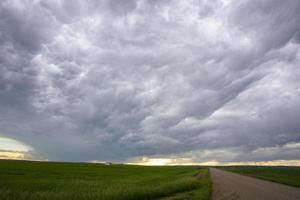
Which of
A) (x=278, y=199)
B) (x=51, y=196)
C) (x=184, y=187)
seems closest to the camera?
(x=51, y=196)

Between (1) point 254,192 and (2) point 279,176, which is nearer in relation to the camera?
(1) point 254,192

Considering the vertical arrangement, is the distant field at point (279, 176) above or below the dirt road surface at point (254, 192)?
above

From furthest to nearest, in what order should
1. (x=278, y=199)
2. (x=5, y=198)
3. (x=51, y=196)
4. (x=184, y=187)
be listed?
(x=184, y=187) < (x=278, y=199) < (x=51, y=196) < (x=5, y=198)

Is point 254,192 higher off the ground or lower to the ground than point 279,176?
lower

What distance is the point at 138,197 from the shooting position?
17859 millimetres

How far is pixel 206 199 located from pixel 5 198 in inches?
489

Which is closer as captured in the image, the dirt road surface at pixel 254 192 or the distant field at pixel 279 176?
the dirt road surface at pixel 254 192

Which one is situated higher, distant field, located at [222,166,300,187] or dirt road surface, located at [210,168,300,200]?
distant field, located at [222,166,300,187]

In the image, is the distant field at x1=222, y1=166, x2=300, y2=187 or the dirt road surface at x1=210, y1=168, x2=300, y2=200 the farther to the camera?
the distant field at x1=222, y1=166, x2=300, y2=187

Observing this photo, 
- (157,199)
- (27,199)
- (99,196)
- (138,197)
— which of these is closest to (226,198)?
(157,199)

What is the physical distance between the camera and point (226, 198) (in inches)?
702

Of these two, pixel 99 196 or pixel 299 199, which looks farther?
pixel 299 199

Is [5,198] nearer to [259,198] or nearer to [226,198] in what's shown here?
[226,198]

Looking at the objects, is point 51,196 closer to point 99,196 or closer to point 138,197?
point 99,196
